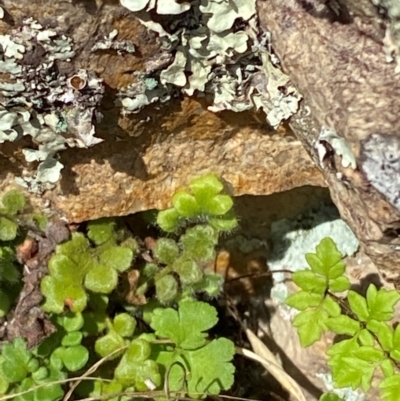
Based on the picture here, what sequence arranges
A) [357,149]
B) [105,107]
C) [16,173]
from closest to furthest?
[357,149], [105,107], [16,173]

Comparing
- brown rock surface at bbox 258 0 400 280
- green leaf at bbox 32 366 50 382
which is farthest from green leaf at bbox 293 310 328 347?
green leaf at bbox 32 366 50 382

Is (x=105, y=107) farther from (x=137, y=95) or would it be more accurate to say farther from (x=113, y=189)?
(x=113, y=189)

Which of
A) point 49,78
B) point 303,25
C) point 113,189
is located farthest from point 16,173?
point 303,25

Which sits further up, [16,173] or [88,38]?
[88,38]

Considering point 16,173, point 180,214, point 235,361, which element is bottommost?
point 235,361

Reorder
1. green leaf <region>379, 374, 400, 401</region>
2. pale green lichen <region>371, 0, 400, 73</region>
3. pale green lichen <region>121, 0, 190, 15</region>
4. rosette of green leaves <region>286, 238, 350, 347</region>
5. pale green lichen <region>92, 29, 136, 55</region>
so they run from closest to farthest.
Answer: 1. pale green lichen <region>371, 0, 400, 73</region>
2. pale green lichen <region>121, 0, 190, 15</region>
3. pale green lichen <region>92, 29, 136, 55</region>
4. green leaf <region>379, 374, 400, 401</region>
5. rosette of green leaves <region>286, 238, 350, 347</region>

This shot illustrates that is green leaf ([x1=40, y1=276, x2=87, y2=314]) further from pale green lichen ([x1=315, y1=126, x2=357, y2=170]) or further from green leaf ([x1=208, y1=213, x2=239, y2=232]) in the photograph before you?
pale green lichen ([x1=315, y1=126, x2=357, y2=170])

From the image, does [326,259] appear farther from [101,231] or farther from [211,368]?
[101,231]
